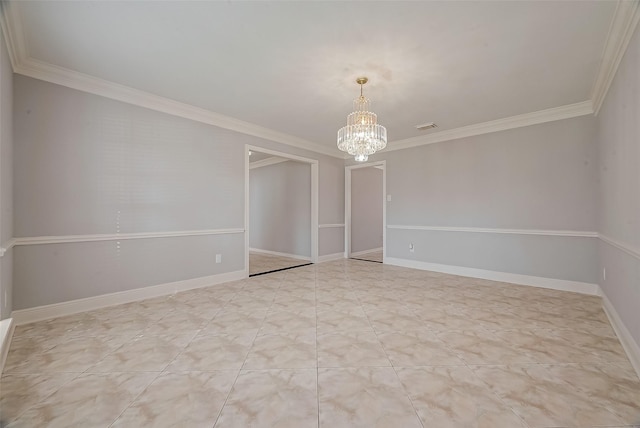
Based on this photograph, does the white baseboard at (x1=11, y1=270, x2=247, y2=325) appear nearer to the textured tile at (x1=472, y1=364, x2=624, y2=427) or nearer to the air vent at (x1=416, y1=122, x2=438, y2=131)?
the textured tile at (x1=472, y1=364, x2=624, y2=427)

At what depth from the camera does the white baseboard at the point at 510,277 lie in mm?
3451

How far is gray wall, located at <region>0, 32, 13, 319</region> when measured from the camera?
2.00 m

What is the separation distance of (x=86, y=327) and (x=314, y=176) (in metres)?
4.22

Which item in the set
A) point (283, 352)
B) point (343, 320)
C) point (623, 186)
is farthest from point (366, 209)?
point (283, 352)

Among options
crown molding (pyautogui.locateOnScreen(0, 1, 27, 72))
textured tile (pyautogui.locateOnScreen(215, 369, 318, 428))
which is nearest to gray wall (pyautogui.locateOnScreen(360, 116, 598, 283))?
textured tile (pyautogui.locateOnScreen(215, 369, 318, 428))

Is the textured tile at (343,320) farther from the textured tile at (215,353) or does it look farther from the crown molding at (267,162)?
the crown molding at (267,162)

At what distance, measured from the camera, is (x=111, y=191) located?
300 cm

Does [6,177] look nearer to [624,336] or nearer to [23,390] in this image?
[23,390]

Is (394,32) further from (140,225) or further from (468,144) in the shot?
(140,225)

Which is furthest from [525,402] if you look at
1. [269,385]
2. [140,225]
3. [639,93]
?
[140,225]

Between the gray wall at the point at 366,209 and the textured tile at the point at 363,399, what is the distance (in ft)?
15.9

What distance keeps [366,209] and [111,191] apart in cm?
536

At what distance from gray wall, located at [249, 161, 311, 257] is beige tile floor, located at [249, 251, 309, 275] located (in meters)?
0.28

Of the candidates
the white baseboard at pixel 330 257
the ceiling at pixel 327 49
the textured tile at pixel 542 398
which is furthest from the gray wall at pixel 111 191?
the textured tile at pixel 542 398
